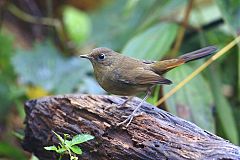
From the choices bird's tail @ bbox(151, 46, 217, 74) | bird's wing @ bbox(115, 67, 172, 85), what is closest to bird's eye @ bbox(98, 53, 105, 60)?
bird's wing @ bbox(115, 67, 172, 85)

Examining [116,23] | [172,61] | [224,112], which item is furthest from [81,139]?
[116,23]

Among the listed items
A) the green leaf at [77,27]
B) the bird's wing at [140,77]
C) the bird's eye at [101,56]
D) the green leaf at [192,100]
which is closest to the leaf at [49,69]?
the green leaf at [77,27]

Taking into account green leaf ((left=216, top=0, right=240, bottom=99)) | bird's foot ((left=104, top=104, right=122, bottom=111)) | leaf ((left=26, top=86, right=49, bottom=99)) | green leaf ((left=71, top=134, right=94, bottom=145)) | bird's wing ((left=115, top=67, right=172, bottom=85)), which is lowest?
leaf ((left=26, top=86, right=49, bottom=99))

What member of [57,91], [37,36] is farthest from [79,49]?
[57,91]

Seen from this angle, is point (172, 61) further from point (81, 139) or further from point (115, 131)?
point (81, 139)

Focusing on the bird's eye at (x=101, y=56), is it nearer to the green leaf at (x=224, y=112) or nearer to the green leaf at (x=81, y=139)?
the green leaf at (x=81, y=139)

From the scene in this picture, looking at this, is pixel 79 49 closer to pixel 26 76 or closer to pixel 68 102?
pixel 26 76

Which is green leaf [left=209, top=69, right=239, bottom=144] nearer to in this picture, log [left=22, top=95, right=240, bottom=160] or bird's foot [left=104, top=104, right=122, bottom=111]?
log [left=22, top=95, right=240, bottom=160]
